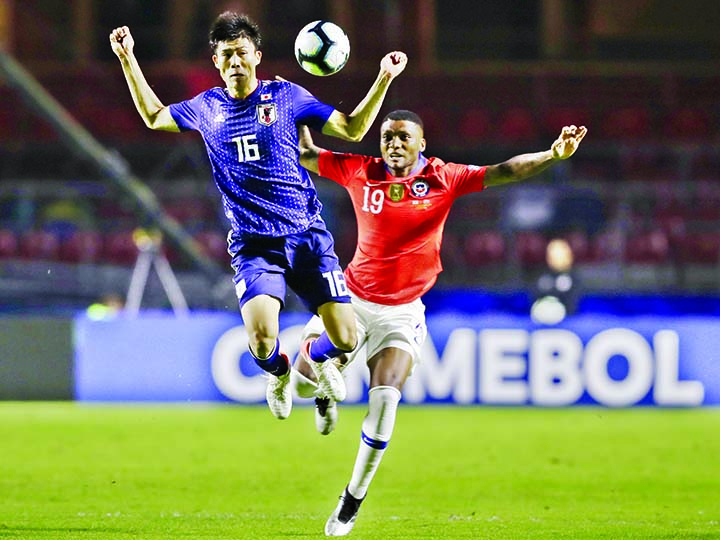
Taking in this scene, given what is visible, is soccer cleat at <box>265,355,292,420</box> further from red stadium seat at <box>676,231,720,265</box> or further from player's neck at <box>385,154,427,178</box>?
red stadium seat at <box>676,231,720,265</box>

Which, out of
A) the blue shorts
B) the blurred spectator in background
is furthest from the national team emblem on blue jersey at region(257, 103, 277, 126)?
the blurred spectator in background

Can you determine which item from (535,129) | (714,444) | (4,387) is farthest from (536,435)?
(535,129)

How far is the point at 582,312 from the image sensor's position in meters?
15.1

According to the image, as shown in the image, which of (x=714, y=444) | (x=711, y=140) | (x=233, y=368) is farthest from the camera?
(x=711, y=140)

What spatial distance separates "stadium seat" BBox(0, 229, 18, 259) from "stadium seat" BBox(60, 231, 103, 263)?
2.02 feet

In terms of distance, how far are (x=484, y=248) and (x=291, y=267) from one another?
360 inches

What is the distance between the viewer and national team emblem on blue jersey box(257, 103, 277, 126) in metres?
6.82

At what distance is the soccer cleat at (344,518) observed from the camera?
21.8 ft

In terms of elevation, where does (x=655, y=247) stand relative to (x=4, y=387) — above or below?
above

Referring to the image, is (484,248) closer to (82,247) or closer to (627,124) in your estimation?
(82,247)

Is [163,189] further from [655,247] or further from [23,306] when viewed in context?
[655,247]

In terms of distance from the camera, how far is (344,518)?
668 centimetres

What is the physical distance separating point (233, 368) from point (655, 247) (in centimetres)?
610

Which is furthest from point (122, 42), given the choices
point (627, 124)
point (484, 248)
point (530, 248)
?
point (627, 124)
